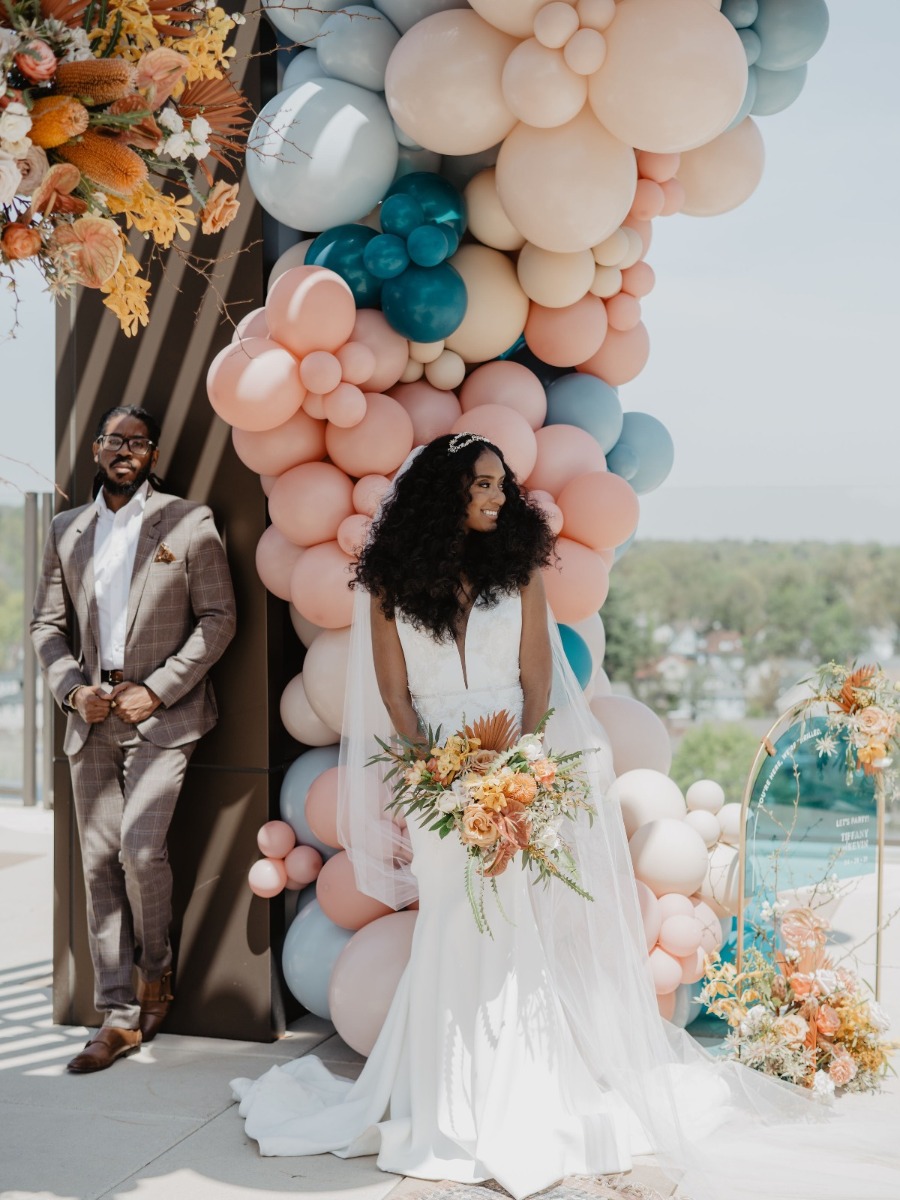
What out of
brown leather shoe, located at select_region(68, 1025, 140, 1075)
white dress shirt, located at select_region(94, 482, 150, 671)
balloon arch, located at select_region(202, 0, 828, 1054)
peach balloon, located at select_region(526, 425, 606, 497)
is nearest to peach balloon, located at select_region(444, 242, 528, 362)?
balloon arch, located at select_region(202, 0, 828, 1054)

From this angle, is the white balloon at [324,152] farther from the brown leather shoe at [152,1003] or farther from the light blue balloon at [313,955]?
the brown leather shoe at [152,1003]

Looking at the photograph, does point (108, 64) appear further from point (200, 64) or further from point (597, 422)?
point (597, 422)

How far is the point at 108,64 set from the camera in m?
2.16

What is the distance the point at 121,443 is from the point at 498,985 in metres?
2.23

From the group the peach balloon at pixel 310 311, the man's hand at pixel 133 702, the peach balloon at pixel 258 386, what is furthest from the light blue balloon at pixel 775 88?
the man's hand at pixel 133 702

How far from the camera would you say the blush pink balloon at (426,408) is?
13.6 ft

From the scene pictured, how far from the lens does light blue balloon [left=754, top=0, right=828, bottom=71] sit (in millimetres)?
4254

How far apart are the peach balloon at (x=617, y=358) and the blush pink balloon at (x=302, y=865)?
1954 mm

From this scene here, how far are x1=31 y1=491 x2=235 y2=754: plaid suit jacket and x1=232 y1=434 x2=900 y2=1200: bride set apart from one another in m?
0.69

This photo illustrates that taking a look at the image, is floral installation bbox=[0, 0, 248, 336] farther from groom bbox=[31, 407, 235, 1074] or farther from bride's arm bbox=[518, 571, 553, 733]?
groom bbox=[31, 407, 235, 1074]

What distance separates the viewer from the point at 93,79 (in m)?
2.16

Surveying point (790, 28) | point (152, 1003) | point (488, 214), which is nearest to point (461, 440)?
point (488, 214)

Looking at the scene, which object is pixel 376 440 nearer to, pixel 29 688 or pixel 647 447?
pixel 647 447

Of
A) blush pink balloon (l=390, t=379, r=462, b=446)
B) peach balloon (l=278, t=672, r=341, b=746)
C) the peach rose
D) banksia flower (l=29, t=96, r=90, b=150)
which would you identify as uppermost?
banksia flower (l=29, t=96, r=90, b=150)
